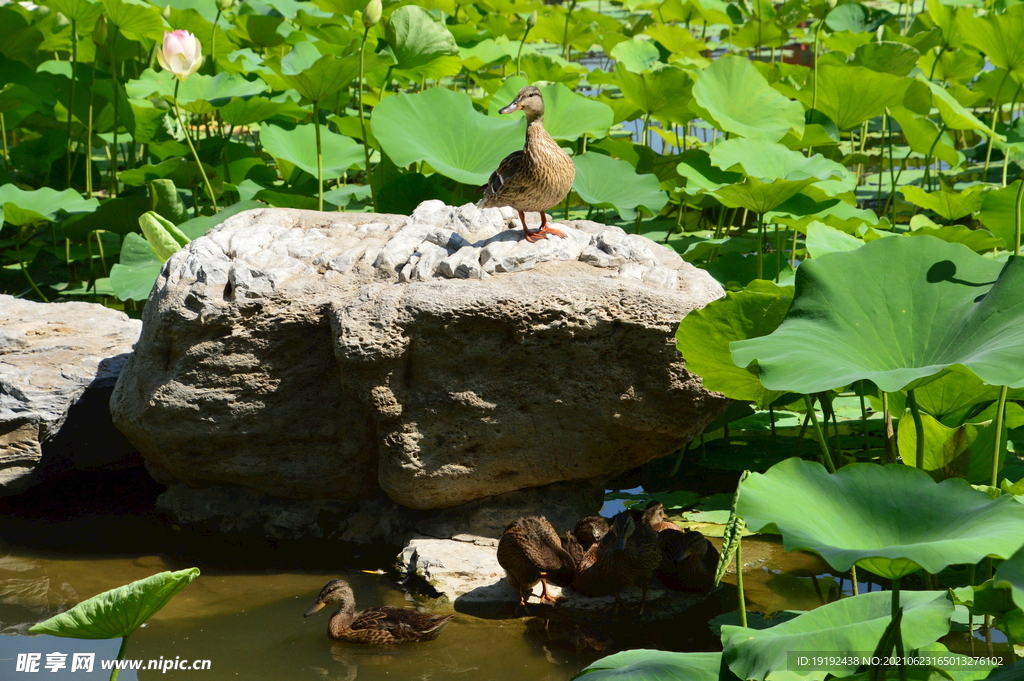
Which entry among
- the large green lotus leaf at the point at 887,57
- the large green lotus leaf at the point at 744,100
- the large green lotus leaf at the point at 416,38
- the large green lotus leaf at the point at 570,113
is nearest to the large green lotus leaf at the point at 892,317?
the large green lotus leaf at the point at 744,100

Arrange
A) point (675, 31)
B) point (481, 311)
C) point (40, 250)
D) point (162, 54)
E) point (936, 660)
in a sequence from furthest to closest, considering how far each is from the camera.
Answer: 1. point (675, 31)
2. point (40, 250)
3. point (162, 54)
4. point (481, 311)
5. point (936, 660)

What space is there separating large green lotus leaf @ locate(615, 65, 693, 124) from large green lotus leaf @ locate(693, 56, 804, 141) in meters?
0.33

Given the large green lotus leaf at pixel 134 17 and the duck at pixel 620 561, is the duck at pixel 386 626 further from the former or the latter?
the large green lotus leaf at pixel 134 17

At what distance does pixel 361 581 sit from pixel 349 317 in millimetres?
814

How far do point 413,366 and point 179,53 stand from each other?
2401mm

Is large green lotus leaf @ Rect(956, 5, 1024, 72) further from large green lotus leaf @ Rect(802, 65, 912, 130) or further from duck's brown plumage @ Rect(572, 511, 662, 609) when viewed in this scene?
duck's brown plumage @ Rect(572, 511, 662, 609)

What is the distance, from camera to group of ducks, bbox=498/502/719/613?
2.58 meters

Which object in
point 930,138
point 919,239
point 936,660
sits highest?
point 930,138

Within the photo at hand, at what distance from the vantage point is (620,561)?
8.42ft

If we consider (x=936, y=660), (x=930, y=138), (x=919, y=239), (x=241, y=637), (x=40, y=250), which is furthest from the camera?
(x=40, y=250)

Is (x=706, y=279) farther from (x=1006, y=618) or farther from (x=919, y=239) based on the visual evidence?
(x=1006, y=618)

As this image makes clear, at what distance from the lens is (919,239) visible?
223 cm

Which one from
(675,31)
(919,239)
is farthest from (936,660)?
(675,31)

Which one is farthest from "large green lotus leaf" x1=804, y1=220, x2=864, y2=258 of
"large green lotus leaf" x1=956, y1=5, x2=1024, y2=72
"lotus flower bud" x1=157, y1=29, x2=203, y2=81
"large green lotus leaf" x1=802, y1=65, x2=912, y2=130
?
"lotus flower bud" x1=157, y1=29, x2=203, y2=81
